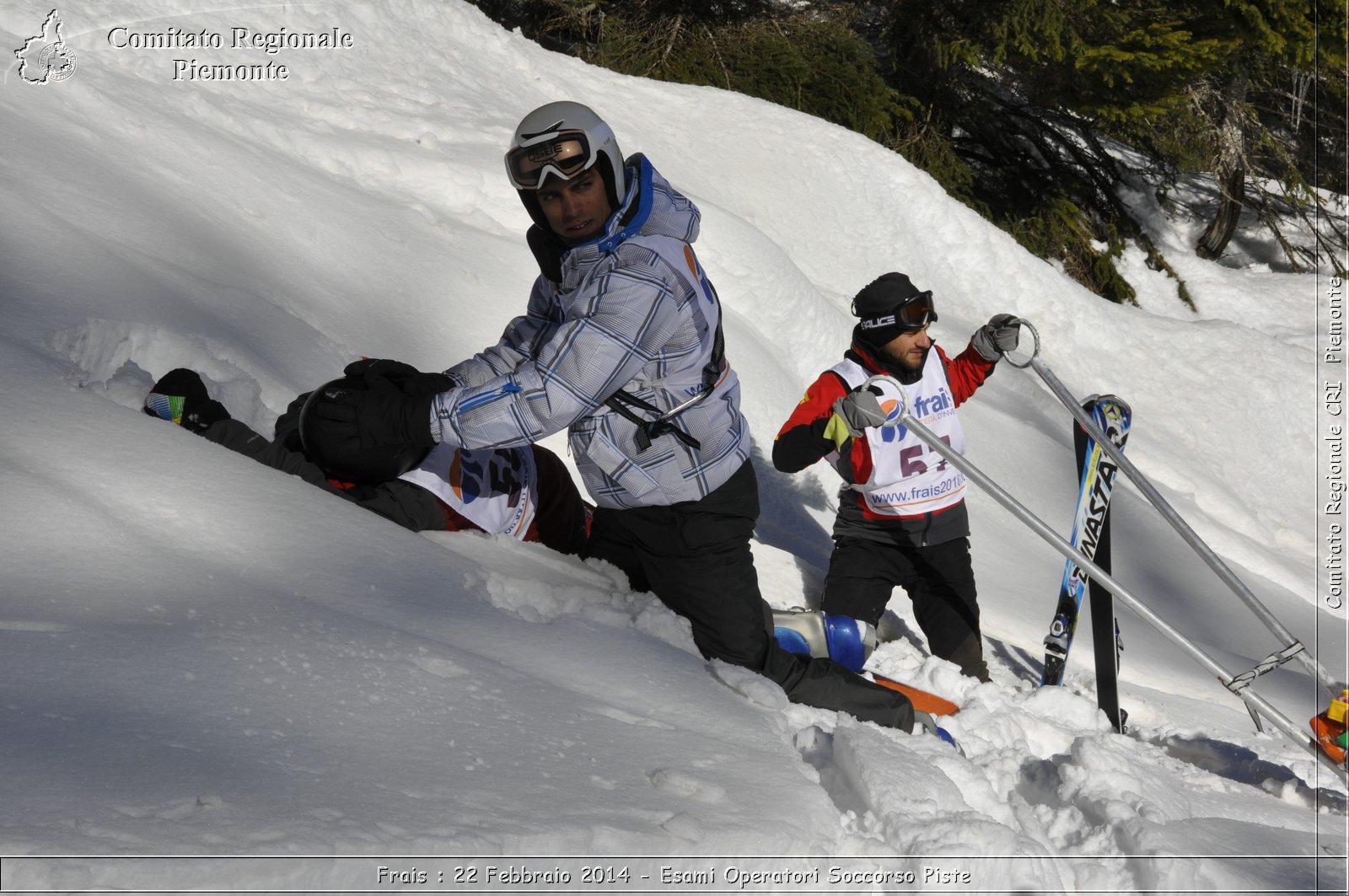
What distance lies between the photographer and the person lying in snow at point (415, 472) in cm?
299

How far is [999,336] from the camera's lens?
415 cm

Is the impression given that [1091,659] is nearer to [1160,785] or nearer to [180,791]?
[1160,785]

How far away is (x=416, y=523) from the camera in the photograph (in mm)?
3244

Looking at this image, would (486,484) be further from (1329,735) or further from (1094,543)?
(1094,543)

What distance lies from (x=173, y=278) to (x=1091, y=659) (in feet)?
14.2

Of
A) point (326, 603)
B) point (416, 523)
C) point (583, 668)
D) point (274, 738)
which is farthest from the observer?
point (416, 523)

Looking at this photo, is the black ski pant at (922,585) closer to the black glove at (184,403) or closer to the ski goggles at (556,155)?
the ski goggles at (556,155)

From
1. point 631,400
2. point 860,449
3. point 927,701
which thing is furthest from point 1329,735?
point 631,400

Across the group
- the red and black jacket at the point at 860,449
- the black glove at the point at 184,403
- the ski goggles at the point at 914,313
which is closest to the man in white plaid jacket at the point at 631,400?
the black glove at the point at 184,403

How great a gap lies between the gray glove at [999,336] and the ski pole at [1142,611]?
0.68m

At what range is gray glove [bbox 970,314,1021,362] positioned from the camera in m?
4.12

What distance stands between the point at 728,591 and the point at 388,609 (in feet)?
3.79

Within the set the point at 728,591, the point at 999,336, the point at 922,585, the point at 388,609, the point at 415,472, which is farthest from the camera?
the point at 922,585

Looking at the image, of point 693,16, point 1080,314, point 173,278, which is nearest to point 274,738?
point 173,278
